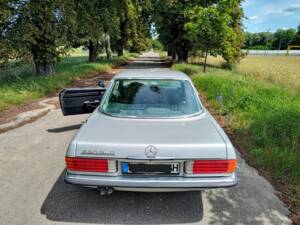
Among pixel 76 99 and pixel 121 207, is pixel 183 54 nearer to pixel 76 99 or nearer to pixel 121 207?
pixel 76 99

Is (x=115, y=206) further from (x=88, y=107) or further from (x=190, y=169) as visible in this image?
(x=88, y=107)

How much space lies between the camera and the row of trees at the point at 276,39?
103250 millimetres

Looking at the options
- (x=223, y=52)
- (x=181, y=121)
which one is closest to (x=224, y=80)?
(x=223, y=52)

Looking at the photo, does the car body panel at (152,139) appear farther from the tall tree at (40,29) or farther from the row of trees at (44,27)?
the tall tree at (40,29)

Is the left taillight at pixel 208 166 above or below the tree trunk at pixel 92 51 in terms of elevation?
below

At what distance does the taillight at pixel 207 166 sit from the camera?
269 centimetres

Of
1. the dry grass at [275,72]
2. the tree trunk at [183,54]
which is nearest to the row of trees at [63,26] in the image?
the dry grass at [275,72]

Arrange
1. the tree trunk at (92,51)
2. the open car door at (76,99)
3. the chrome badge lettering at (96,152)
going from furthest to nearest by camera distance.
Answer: the tree trunk at (92,51)
the open car door at (76,99)
the chrome badge lettering at (96,152)

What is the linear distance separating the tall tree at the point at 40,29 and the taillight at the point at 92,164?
396 inches

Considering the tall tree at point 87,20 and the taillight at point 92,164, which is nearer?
the taillight at point 92,164

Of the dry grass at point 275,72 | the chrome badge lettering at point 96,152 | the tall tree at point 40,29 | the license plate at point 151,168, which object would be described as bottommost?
the dry grass at point 275,72

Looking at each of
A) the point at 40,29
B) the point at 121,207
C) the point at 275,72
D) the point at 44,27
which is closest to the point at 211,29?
the point at 275,72

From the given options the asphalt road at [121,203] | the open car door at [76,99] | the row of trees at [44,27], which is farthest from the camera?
the row of trees at [44,27]

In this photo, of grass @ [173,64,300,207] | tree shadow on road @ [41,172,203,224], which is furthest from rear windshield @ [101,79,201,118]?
grass @ [173,64,300,207]
